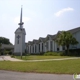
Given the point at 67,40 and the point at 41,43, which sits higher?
the point at 41,43

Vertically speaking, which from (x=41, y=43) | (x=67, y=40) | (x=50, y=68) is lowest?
(x=50, y=68)

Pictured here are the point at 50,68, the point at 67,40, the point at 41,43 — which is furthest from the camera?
the point at 41,43

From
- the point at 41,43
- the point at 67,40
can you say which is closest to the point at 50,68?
the point at 67,40

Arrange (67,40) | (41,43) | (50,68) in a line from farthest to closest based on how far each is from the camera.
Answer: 1. (41,43)
2. (67,40)
3. (50,68)

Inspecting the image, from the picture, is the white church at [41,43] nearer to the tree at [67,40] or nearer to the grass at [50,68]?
the tree at [67,40]

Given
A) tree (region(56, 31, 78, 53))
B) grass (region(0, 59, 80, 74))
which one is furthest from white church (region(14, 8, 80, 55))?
grass (region(0, 59, 80, 74))

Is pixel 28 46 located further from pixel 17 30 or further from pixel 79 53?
pixel 79 53

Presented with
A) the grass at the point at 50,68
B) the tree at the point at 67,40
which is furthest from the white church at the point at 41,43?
the grass at the point at 50,68

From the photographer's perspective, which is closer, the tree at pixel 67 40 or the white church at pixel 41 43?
the tree at pixel 67 40

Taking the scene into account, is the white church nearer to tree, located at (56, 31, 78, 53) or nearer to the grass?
tree, located at (56, 31, 78, 53)

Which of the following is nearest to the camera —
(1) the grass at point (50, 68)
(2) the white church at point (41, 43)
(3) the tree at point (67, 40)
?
(1) the grass at point (50, 68)

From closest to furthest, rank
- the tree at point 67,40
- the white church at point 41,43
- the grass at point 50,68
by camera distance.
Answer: the grass at point 50,68, the tree at point 67,40, the white church at point 41,43

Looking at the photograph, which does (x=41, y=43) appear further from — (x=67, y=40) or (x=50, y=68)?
(x=50, y=68)

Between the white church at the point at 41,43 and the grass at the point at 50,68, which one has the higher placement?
the white church at the point at 41,43
